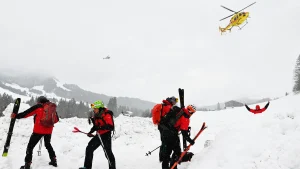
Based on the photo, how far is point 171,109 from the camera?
781cm

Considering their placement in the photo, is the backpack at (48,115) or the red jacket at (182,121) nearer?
the red jacket at (182,121)

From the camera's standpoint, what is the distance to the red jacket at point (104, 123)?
786cm

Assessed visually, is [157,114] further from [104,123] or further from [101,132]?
[101,132]

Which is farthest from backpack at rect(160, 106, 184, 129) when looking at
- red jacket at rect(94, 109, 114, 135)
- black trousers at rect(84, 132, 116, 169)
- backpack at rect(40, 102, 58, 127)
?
backpack at rect(40, 102, 58, 127)

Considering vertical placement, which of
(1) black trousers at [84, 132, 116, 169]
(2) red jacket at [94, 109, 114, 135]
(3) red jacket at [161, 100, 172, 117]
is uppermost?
(3) red jacket at [161, 100, 172, 117]

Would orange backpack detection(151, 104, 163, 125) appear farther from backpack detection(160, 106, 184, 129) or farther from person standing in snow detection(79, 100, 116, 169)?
person standing in snow detection(79, 100, 116, 169)

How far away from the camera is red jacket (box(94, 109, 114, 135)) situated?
7.86 meters

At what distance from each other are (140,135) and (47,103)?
36.6 feet

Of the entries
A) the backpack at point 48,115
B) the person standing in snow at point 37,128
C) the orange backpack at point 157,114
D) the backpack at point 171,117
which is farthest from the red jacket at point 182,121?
the person standing in snow at point 37,128

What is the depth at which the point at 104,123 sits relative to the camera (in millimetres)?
7891

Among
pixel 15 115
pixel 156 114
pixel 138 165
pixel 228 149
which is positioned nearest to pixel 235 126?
pixel 228 149

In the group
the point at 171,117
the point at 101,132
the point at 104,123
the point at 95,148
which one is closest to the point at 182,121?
the point at 171,117

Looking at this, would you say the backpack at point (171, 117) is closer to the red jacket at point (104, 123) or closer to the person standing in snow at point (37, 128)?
the red jacket at point (104, 123)

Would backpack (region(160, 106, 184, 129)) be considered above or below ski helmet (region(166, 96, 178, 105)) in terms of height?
below
